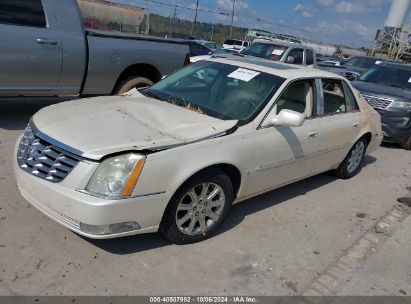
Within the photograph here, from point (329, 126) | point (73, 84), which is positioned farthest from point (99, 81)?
point (329, 126)

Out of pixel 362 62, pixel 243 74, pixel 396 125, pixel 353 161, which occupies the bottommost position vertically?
Answer: pixel 353 161

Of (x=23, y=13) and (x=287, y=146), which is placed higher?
(x=23, y=13)

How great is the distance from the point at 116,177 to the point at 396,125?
7099mm

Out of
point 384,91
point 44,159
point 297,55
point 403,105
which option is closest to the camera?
point 44,159

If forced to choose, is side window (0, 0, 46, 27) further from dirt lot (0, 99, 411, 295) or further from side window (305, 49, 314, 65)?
side window (305, 49, 314, 65)

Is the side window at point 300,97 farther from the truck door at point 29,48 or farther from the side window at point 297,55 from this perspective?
the side window at point 297,55

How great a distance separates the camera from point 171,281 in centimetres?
322

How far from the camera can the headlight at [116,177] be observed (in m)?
3.06

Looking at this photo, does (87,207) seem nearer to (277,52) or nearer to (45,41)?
(45,41)

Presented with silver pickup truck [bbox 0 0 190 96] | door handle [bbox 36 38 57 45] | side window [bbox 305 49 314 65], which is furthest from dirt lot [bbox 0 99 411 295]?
side window [bbox 305 49 314 65]

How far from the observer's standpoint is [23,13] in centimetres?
600

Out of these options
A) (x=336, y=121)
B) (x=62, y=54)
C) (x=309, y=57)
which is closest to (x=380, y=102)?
(x=336, y=121)

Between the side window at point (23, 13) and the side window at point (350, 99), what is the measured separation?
174 inches

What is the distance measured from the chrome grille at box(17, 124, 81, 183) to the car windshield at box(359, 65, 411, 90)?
8.41 metres
